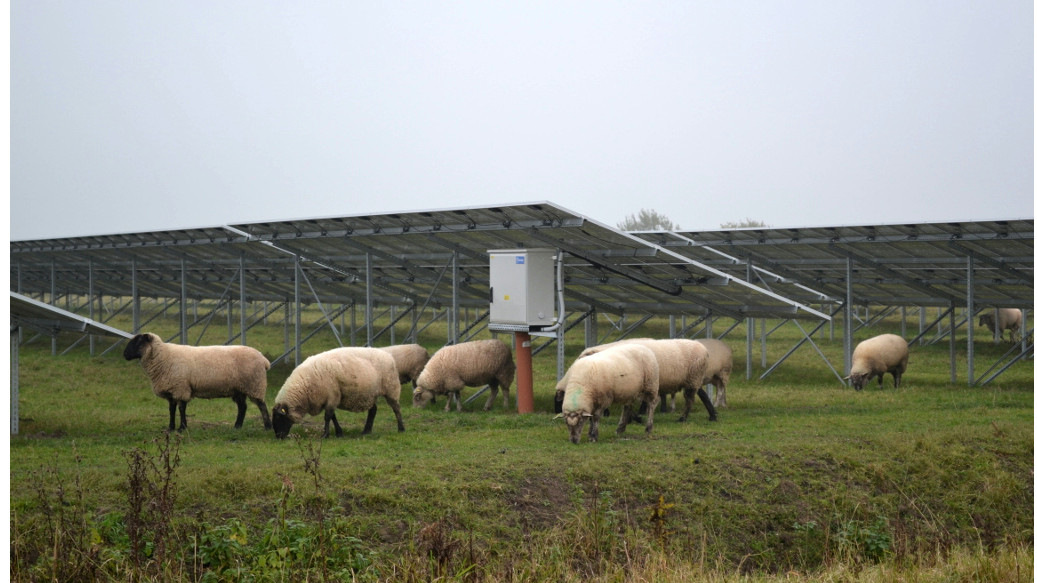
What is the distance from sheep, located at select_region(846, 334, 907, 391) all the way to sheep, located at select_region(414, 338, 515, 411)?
7502 mm

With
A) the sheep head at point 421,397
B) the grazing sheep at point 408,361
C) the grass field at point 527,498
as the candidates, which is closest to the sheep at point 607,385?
the grass field at point 527,498

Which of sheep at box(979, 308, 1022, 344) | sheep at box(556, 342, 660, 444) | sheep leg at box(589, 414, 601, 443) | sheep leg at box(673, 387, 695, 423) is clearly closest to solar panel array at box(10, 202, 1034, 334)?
sheep leg at box(673, 387, 695, 423)

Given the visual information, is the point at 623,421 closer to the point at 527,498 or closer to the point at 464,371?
the point at 527,498

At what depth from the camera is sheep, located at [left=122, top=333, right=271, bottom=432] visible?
14789mm

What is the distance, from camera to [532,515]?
9.88 m

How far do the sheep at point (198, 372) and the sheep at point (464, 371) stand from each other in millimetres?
3308

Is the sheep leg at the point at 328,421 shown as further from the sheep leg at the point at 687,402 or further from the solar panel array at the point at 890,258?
the solar panel array at the point at 890,258

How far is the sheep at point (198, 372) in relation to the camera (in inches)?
582

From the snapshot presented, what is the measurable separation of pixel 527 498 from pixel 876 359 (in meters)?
13.4

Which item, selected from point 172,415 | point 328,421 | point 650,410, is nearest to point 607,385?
point 650,410

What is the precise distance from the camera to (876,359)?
70.5ft

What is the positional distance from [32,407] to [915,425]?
44.7ft

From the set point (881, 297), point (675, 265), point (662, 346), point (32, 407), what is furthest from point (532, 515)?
→ point (881, 297)

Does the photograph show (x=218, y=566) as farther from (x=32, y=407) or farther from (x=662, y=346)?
(x=32, y=407)
